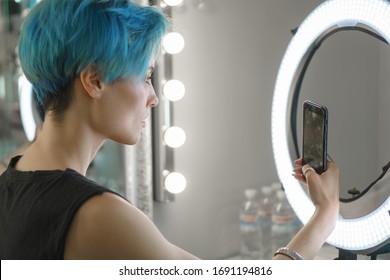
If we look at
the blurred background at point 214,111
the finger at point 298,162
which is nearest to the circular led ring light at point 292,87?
the finger at point 298,162

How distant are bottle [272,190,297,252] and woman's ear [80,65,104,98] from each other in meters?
0.64

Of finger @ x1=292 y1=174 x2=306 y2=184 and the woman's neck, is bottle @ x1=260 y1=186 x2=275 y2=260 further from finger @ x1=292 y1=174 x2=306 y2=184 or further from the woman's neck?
the woman's neck

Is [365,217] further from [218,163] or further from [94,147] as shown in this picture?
[218,163]

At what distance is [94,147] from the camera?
0.63 m

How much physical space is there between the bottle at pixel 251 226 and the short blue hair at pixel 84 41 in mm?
657

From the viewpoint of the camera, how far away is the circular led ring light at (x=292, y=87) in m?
0.67

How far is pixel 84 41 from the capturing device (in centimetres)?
57

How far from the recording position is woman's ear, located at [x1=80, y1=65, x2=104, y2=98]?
0.58m

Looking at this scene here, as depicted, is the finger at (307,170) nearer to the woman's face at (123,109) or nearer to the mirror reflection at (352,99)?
the mirror reflection at (352,99)

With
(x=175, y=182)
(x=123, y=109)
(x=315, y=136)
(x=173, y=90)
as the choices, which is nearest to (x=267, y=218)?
(x=175, y=182)

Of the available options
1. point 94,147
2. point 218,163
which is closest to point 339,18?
point 94,147

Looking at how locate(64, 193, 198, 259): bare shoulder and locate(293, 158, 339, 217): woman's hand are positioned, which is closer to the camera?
locate(64, 193, 198, 259): bare shoulder

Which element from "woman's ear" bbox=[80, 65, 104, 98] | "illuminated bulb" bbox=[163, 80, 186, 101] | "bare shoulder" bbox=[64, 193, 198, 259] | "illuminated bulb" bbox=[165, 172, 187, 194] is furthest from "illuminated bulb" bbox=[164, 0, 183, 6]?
"bare shoulder" bbox=[64, 193, 198, 259]
